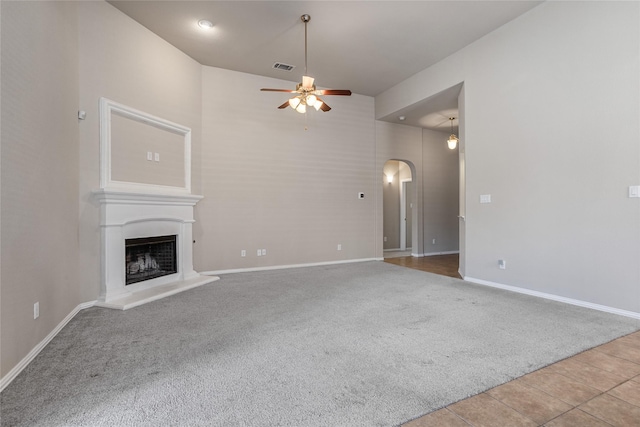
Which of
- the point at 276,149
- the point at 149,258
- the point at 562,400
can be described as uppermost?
the point at 276,149

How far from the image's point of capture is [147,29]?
4383 millimetres

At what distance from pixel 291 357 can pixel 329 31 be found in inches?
168

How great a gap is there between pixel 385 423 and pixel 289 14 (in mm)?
4485

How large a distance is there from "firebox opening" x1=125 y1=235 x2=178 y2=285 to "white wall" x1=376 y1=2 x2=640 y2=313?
15.4 ft

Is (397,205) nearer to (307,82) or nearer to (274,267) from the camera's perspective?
(274,267)

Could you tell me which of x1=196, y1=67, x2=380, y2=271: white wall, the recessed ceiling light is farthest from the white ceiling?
x1=196, y1=67, x2=380, y2=271: white wall

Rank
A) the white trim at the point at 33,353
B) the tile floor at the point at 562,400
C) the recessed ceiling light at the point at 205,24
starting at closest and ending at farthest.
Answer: the tile floor at the point at 562,400 → the white trim at the point at 33,353 → the recessed ceiling light at the point at 205,24

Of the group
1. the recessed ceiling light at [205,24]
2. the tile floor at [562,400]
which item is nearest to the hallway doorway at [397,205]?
the recessed ceiling light at [205,24]

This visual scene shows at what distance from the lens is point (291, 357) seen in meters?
2.29

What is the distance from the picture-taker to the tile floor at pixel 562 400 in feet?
5.23

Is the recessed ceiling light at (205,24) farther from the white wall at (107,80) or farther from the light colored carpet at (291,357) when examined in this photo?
the light colored carpet at (291,357)

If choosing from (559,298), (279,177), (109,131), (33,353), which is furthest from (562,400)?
(279,177)

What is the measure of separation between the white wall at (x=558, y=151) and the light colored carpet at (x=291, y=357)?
531 mm

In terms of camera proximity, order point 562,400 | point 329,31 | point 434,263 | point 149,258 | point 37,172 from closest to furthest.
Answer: point 562,400
point 37,172
point 329,31
point 149,258
point 434,263
